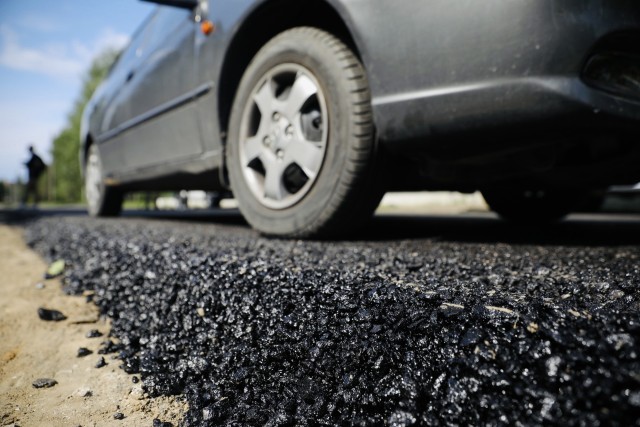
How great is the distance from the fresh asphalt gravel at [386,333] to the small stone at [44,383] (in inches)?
8.1

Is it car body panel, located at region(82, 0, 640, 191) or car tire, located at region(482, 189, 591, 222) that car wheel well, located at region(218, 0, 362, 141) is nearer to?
car body panel, located at region(82, 0, 640, 191)

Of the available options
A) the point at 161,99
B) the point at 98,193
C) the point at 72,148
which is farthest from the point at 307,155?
the point at 72,148

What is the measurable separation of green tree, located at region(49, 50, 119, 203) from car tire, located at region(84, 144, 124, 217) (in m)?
27.7

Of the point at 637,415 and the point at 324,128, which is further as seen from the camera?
the point at 324,128

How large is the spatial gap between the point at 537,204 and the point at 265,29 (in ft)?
8.43

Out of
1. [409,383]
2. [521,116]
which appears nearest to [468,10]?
[521,116]

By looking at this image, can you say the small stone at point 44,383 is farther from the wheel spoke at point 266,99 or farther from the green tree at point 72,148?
the green tree at point 72,148

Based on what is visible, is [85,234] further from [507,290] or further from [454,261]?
[507,290]

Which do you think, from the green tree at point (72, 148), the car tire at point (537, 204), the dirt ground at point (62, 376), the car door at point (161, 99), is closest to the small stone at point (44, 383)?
the dirt ground at point (62, 376)

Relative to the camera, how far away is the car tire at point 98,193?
486 centimetres

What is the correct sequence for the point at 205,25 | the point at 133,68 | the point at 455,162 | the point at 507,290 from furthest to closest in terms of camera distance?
the point at 133,68
the point at 205,25
the point at 455,162
the point at 507,290

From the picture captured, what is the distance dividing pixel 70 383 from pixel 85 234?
191 cm

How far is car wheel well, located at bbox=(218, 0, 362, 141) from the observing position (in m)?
2.07

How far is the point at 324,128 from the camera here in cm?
188
